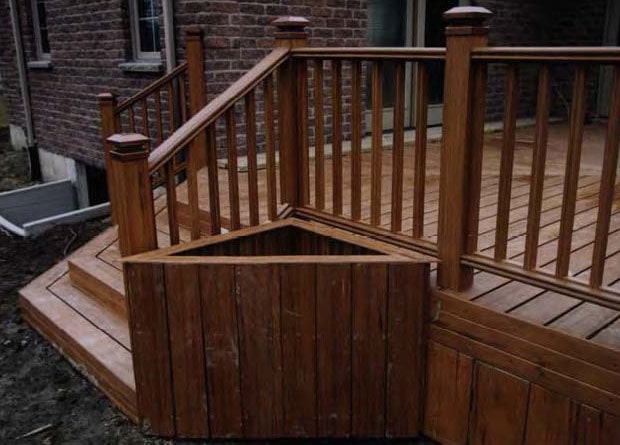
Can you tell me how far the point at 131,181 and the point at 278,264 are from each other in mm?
657

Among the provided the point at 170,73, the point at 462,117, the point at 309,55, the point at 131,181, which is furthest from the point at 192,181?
the point at 170,73

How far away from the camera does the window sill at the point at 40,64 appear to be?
23.7 feet

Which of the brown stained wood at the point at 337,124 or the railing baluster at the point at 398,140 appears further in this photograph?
the brown stained wood at the point at 337,124

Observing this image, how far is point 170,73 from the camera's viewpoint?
4543 mm

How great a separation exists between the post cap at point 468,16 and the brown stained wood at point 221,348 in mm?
1210

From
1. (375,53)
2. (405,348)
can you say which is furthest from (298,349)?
(375,53)

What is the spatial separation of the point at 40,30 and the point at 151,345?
6.42m

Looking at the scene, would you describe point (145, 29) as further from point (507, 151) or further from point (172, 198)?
point (507, 151)

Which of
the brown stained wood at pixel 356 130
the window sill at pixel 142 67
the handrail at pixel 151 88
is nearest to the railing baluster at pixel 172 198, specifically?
the brown stained wood at pixel 356 130

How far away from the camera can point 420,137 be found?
96.7 inches

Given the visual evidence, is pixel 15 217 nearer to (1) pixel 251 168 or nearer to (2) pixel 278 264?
(1) pixel 251 168

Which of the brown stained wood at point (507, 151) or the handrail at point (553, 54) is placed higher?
the handrail at point (553, 54)

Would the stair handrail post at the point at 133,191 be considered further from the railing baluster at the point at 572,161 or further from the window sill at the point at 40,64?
the window sill at the point at 40,64

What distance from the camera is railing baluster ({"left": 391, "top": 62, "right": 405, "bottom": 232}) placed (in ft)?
8.13
